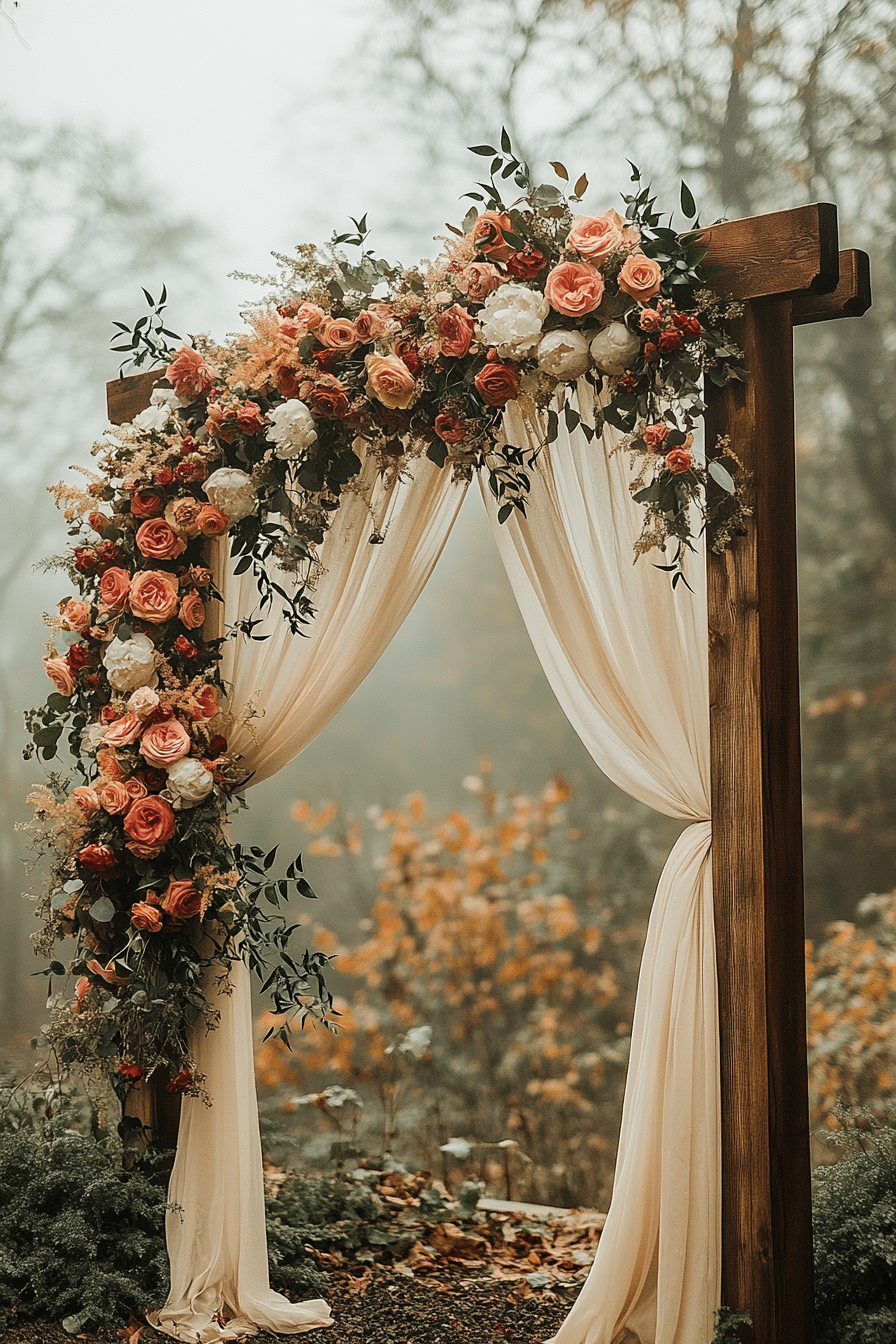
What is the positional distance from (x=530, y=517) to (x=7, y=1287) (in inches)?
90.8

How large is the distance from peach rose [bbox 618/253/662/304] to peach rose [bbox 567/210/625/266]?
0.08m

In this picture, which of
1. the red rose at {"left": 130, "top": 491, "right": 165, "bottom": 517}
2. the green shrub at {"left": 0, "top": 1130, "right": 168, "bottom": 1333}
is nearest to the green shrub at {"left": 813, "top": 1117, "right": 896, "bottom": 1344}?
the green shrub at {"left": 0, "top": 1130, "right": 168, "bottom": 1333}

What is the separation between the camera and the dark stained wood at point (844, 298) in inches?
99.3

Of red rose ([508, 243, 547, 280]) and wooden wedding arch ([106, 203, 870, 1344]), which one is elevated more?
red rose ([508, 243, 547, 280])

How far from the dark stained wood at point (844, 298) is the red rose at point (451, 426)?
76cm

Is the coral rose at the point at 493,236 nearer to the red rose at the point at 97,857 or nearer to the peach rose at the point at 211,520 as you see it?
the peach rose at the point at 211,520

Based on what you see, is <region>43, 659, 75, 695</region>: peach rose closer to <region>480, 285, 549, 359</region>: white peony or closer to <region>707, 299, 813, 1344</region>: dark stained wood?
<region>480, 285, 549, 359</region>: white peony

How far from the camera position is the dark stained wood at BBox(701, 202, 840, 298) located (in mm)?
2393

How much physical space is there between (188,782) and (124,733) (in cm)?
22

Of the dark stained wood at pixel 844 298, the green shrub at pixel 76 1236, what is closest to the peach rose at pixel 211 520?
the dark stained wood at pixel 844 298

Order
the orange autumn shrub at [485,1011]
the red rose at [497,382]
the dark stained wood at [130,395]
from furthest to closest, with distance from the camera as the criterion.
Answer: the orange autumn shrub at [485,1011] → the dark stained wood at [130,395] → the red rose at [497,382]

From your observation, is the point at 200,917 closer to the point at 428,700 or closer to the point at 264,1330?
the point at 264,1330

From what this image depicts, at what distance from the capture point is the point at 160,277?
543cm

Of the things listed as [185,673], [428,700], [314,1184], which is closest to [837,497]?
[428,700]
